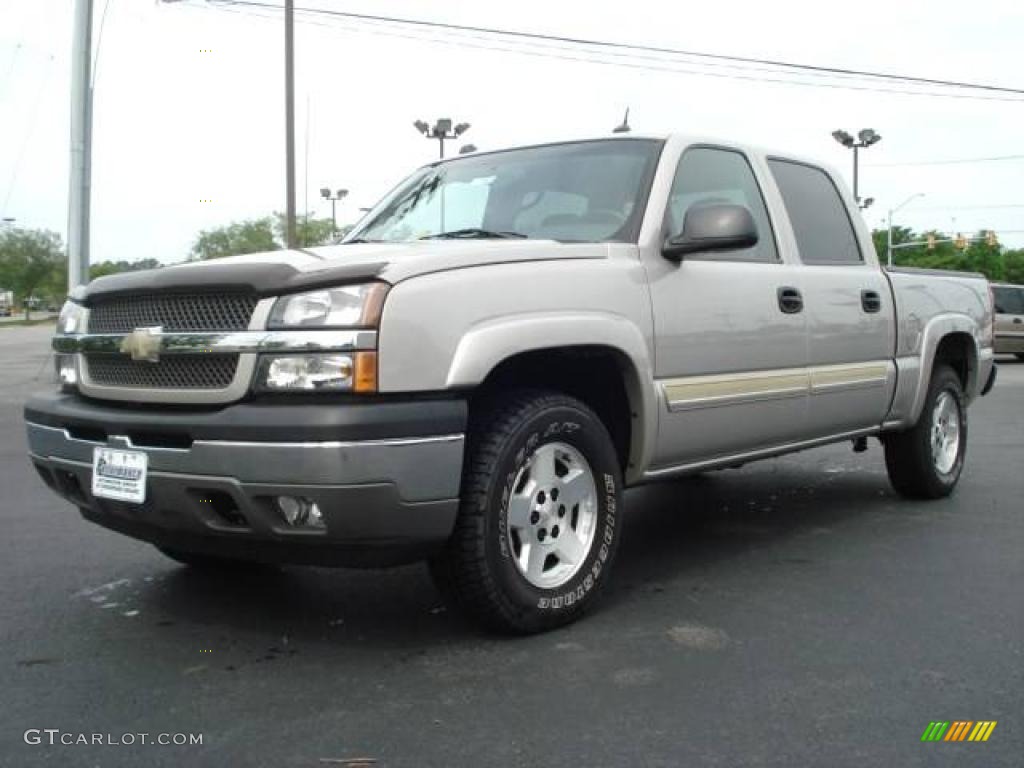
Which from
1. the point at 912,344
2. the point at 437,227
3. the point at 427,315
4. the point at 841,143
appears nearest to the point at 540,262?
the point at 427,315

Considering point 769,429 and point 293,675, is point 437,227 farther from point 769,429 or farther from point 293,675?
point 293,675

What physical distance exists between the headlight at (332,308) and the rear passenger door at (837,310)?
97.8 inches

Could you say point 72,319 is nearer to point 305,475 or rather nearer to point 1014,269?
point 305,475

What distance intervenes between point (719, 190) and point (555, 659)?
236 cm

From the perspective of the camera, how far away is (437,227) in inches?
180

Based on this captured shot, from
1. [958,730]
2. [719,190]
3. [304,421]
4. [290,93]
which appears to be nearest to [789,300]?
[719,190]

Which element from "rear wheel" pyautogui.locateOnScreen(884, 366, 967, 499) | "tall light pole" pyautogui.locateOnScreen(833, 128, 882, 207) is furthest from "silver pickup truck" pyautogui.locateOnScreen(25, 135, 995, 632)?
"tall light pole" pyautogui.locateOnScreen(833, 128, 882, 207)

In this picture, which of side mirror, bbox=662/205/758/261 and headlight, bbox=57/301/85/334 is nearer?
headlight, bbox=57/301/85/334

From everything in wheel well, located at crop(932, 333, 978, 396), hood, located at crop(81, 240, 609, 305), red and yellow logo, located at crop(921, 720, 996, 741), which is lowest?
red and yellow logo, located at crop(921, 720, 996, 741)

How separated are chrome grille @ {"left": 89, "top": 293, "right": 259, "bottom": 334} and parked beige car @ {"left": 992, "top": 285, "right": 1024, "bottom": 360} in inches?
896

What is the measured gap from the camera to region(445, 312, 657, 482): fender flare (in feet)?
10.6

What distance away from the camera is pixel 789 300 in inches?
185

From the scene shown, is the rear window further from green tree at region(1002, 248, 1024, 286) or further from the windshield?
green tree at region(1002, 248, 1024, 286)

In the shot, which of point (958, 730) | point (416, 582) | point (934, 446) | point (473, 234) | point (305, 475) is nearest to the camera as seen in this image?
point (958, 730)
